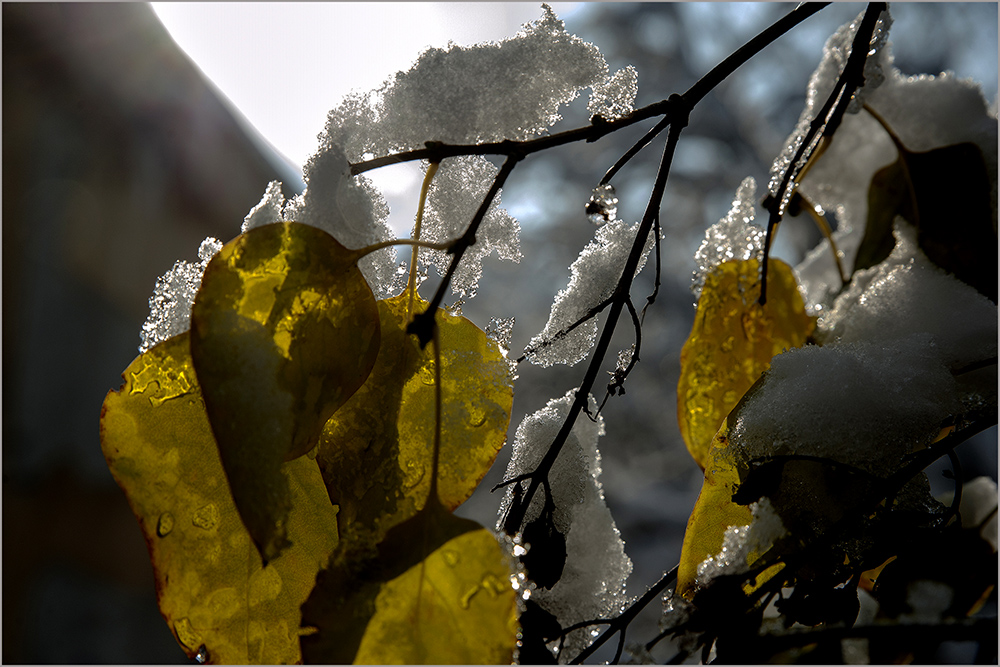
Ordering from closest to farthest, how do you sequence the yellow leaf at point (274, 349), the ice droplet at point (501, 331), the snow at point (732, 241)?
1. the yellow leaf at point (274, 349)
2. the ice droplet at point (501, 331)
3. the snow at point (732, 241)

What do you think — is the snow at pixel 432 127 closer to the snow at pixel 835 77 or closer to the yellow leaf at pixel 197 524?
the yellow leaf at pixel 197 524

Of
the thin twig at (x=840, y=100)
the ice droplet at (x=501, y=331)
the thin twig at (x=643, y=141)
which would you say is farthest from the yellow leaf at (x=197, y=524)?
the thin twig at (x=840, y=100)

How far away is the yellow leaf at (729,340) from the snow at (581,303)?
0.06 meters

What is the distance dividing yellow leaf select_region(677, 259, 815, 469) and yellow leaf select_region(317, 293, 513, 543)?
146mm

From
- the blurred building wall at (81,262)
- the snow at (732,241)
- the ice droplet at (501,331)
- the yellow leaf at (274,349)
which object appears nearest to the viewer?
the yellow leaf at (274,349)

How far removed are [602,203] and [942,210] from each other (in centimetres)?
25

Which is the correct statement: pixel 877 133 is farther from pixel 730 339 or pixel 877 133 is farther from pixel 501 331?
pixel 501 331

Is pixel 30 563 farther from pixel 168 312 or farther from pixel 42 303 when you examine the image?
pixel 168 312

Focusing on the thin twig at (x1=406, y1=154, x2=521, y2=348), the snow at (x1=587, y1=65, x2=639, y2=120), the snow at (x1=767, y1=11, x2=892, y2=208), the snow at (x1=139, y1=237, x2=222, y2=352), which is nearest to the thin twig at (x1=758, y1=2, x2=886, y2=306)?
the snow at (x1=767, y1=11, x2=892, y2=208)

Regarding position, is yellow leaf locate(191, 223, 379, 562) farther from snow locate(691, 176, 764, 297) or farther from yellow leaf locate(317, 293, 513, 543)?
snow locate(691, 176, 764, 297)

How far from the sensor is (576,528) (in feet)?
1.12

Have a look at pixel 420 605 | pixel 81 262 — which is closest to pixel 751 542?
pixel 420 605

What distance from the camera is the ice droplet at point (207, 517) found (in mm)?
249

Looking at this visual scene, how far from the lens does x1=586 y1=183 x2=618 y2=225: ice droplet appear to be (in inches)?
12.9
